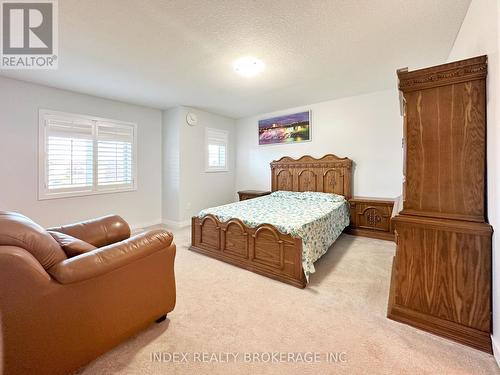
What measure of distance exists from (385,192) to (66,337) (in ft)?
14.7

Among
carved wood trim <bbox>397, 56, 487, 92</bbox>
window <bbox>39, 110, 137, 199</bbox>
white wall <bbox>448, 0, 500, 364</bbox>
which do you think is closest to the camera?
white wall <bbox>448, 0, 500, 364</bbox>

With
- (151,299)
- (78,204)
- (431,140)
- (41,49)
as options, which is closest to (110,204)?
(78,204)

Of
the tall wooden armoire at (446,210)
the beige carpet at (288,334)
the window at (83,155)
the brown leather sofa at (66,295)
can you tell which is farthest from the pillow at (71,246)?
the window at (83,155)

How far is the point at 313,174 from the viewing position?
4672 mm

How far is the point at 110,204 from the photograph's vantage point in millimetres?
4309

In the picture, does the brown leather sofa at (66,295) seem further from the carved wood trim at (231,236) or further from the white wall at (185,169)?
the white wall at (185,169)

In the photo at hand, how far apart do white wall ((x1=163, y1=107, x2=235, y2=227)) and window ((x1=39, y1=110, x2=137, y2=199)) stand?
2.29 ft

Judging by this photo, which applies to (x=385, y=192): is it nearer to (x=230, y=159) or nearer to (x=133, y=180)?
(x=230, y=159)

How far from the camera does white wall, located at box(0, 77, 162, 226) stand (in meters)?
3.21

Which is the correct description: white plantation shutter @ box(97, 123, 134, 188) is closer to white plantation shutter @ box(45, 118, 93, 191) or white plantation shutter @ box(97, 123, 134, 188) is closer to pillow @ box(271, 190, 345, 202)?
white plantation shutter @ box(45, 118, 93, 191)

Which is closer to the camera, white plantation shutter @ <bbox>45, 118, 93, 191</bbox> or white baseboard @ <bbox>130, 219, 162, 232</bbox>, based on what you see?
white plantation shutter @ <bbox>45, 118, 93, 191</bbox>

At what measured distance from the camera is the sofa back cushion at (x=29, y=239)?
1.17 meters

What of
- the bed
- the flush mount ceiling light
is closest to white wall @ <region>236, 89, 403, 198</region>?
the bed

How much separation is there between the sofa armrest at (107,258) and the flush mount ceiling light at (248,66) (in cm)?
219
